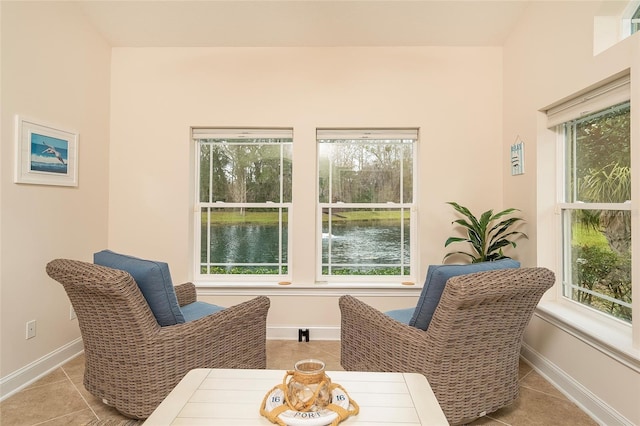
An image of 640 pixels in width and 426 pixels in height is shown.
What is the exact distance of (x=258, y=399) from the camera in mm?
1232

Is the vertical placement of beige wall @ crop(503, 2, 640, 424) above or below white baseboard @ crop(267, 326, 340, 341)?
above

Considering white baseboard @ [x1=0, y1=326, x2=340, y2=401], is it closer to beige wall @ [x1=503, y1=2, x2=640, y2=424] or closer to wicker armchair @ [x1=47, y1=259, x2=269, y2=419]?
wicker armchair @ [x1=47, y1=259, x2=269, y2=419]

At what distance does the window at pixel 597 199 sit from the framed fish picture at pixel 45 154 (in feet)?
12.7

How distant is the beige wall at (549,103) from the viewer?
6.20 ft

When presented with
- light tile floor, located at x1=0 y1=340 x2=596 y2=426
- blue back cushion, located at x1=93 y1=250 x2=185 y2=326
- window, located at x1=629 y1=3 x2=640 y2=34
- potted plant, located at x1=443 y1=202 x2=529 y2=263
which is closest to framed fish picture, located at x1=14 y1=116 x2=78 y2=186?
blue back cushion, located at x1=93 y1=250 x2=185 y2=326

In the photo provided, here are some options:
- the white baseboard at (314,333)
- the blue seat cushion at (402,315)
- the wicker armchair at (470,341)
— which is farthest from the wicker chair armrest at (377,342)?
the white baseboard at (314,333)

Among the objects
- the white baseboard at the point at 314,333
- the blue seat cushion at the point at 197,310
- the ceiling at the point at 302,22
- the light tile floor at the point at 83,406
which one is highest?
the ceiling at the point at 302,22

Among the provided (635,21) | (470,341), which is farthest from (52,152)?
(635,21)

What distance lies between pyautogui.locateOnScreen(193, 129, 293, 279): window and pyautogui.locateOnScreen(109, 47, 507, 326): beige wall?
21cm

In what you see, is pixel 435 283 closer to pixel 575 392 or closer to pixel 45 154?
pixel 575 392

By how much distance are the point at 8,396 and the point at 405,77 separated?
3.96m

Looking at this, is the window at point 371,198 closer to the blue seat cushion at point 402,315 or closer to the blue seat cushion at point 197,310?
the blue seat cushion at point 402,315

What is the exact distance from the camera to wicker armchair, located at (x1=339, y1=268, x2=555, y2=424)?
1.60 meters

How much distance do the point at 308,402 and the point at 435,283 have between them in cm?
92
